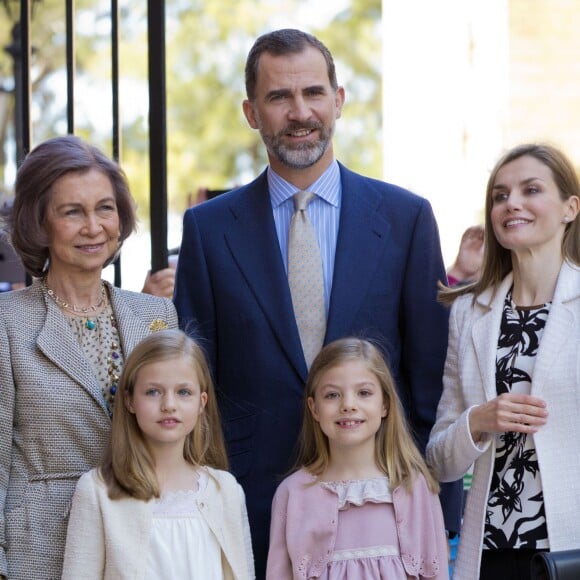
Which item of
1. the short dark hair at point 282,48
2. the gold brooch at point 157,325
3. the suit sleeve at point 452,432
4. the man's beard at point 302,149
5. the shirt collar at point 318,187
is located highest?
the short dark hair at point 282,48

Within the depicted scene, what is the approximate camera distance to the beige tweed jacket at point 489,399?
10.0 feet

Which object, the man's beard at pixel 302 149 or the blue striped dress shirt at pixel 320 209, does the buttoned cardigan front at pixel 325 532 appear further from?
the man's beard at pixel 302 149

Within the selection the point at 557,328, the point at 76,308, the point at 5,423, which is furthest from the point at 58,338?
the point at 557,328

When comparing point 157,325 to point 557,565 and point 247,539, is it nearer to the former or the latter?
point 247,539

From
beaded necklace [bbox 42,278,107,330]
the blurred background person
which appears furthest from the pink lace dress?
the blurred background person

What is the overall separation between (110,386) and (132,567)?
48 centimetres

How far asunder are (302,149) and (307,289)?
40cm

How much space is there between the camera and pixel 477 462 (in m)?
→ 3.24

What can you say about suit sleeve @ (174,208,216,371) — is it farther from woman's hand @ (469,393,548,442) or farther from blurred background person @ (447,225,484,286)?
blurred background person @ (447,225,484,286)

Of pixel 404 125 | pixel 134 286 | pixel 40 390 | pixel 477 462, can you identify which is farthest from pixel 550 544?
pixel 404 125

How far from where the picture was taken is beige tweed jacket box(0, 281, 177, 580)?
298 cm

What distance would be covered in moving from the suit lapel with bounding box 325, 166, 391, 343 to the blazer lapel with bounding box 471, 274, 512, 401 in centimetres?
32

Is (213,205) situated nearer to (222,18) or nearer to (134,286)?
(134,286)

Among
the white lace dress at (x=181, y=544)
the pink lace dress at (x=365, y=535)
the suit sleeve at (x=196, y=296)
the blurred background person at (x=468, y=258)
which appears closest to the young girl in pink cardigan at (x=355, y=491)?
the pink lace dress at (x=365, y=535)
